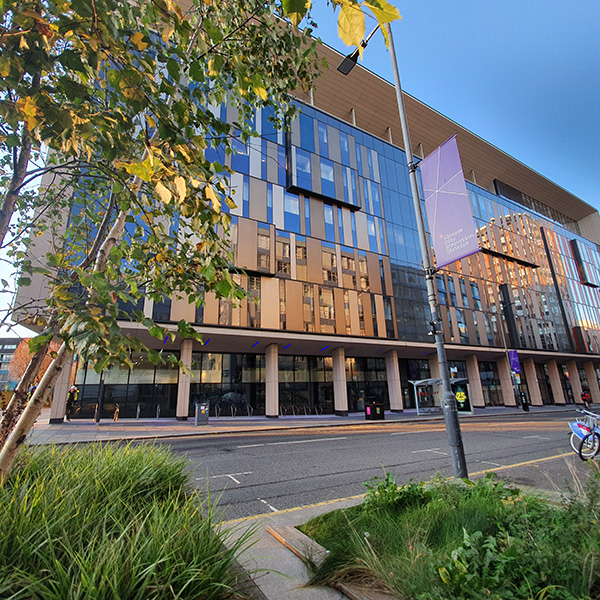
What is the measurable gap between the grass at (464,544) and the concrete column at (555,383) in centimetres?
5382

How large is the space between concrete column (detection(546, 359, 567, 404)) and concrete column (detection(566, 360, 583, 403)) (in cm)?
409

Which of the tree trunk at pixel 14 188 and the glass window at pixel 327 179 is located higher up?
the glass window at pixel 327 179

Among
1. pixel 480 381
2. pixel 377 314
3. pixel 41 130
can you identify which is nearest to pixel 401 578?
pixel 41 130

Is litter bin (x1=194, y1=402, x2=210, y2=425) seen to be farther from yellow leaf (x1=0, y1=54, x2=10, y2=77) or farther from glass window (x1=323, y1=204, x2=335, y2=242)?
yellow leaf (x1=0, y1=54, x2=10, y2=77)

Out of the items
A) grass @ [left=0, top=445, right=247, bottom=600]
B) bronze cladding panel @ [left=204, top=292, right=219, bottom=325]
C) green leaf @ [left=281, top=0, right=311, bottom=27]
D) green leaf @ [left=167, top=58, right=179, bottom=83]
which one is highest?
bronze cladding panel @ [left=204, top=292, right=219, bottom=325]

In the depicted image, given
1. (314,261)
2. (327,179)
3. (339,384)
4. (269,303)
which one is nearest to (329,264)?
(314,261)

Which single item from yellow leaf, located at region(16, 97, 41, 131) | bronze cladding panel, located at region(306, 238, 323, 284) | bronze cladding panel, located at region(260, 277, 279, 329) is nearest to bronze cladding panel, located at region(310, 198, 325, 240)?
bronze cladding panel, located at region(306, 238, 323, 284)

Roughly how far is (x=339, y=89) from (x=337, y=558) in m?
42.7

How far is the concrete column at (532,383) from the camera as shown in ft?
138

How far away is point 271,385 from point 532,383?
123ft

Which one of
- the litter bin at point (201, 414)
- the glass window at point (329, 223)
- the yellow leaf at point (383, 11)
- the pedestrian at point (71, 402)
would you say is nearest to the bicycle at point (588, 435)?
the yellow leaf at point (383, 11)

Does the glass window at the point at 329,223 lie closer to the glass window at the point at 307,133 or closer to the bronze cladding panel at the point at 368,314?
the glass window at the point at 307,133

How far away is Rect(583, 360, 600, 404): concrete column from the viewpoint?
50.8 m

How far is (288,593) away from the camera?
2754mm
